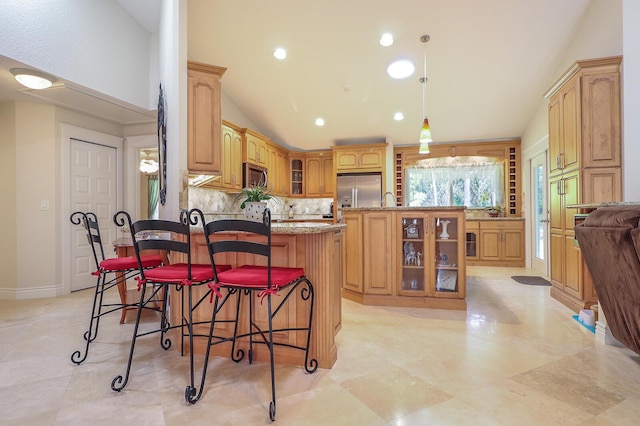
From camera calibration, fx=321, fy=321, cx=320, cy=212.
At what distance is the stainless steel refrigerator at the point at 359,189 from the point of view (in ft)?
20.7

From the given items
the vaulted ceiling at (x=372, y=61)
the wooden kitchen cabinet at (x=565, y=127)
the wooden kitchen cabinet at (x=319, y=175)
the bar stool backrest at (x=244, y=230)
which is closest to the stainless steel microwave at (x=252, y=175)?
the vaulted ceiling at (x=372, y=61)

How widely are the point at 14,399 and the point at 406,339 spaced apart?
2.40 metres

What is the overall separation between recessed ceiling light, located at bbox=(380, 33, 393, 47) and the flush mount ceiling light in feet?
12.1

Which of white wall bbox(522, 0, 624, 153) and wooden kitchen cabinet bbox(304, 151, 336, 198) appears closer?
white wall bbox(522, 0, 624, 153)

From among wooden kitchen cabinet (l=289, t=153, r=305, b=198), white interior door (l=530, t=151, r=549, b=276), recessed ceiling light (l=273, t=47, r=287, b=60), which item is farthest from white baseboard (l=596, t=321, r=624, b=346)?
wooden kitchen cabinet (l=289, t=153, r=305, b=198)

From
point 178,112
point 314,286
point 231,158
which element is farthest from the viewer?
point 231,158

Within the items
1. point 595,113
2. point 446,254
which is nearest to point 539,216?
point 595,113

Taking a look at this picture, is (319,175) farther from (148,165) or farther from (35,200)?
(35,200)

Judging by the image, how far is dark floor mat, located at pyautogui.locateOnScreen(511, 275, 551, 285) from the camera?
14.8 feet

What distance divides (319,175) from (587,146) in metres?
4.64

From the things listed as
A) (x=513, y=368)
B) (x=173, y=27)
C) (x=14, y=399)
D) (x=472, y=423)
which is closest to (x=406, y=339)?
(x=513, y=368)

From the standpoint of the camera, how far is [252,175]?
17.7ft

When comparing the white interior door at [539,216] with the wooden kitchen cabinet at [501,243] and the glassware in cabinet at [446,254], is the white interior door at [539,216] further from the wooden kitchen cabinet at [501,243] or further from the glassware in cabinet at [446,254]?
the glassware in cabinet at [446,254]

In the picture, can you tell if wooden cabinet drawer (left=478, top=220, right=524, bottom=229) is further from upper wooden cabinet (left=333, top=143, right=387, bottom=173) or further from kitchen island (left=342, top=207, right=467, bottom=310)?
kitchen island (left=342, top=207, right=467, bottom=310)
